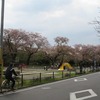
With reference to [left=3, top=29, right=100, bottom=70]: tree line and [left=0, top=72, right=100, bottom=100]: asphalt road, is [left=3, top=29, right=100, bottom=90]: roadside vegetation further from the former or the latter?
[left=0, top=72, right=100, bottom=100]: asphalt road

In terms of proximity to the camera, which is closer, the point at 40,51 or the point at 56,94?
the point at 56,94

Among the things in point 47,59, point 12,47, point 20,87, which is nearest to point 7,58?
point 12,47

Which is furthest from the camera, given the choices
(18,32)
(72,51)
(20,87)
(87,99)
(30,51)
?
(72,51)

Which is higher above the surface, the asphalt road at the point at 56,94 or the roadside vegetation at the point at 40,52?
the roadside vegetation at the point at 40,52

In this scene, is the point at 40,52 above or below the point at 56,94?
above

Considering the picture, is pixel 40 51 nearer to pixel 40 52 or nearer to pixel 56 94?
pixel 40 52

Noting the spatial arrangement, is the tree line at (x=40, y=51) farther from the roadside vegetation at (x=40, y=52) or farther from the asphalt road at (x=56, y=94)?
the asphalt road at (x=56, y=94)

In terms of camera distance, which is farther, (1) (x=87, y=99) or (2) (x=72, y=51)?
(2) (x=72, y=51)

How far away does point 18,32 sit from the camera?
A: 3529 inches

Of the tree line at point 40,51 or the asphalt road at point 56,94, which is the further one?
the tree line at point 40,51

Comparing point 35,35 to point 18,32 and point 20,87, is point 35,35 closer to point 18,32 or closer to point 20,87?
point 18,32

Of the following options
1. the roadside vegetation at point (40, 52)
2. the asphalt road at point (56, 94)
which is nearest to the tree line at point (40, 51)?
the roadside vegetation at point (40, 52)

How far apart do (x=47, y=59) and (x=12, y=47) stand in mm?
22515

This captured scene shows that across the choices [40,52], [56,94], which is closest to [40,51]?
[40,52]
